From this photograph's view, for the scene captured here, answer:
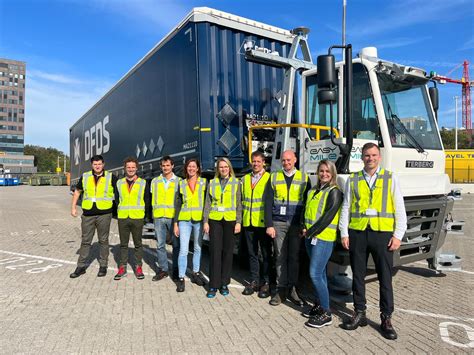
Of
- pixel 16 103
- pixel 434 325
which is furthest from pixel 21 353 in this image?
pixel 16 103

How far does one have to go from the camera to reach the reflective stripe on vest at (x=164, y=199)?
211 inches

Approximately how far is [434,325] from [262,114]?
4.07 meters

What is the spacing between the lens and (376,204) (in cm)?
369

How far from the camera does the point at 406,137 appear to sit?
189 inches

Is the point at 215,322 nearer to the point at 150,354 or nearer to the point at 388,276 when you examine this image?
the point at 150,354

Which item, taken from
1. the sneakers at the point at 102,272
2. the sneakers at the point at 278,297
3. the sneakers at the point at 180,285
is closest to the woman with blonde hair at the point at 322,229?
the sneakers at the point at 278,297

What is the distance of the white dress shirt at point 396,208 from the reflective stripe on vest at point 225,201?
55.6 inches

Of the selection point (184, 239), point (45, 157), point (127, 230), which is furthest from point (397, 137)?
point (45, 157)

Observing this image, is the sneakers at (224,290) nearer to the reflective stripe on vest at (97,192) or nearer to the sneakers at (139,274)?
the sneakers at (139,274)

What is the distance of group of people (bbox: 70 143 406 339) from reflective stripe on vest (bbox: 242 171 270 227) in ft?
0.04

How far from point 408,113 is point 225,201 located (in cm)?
259

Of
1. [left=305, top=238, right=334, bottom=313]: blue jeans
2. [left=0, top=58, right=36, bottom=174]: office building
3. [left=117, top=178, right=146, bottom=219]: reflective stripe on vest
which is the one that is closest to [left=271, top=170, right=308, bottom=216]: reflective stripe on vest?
[left=305, top=238, right=334, bottom=313]: blue jeans

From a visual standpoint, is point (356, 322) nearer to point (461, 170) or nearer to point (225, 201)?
point (225, 201)

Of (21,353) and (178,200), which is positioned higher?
(178,200)
